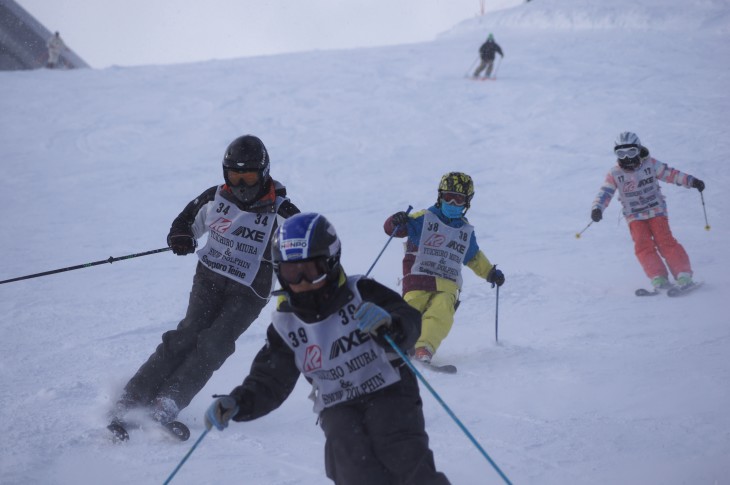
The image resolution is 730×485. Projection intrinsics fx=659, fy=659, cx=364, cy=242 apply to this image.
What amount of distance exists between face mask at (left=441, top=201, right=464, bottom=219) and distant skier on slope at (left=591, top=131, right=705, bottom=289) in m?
2.74

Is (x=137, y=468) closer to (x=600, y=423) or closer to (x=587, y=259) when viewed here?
(x=600, y=423)

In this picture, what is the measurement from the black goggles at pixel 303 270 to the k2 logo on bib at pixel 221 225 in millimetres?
1825

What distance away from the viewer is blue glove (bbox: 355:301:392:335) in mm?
2732

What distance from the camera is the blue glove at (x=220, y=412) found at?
2.69 metres

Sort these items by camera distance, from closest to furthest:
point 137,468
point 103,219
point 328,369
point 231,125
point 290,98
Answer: point 328,369 < point 137,468 < point 103,219 < point 231,125 < point 290,98

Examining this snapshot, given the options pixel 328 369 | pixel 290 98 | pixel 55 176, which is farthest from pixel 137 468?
pixel 290 98

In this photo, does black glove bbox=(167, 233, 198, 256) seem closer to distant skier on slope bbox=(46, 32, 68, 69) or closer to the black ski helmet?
the black ski helmet

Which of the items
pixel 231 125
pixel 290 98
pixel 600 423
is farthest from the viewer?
pixel 290 98

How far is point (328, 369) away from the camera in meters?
2.98

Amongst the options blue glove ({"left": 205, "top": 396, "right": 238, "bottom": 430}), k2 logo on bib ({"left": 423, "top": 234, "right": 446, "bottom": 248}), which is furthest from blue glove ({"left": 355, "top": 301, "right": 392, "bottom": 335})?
k2 logo on bib ({"left": 423, "top": 234, "right": 446, "bottom": 248})

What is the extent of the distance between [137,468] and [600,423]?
280cm

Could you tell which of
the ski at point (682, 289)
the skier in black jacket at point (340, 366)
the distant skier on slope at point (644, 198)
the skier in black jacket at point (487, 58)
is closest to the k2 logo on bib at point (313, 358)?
the skier in black jacket at point (340, 366)

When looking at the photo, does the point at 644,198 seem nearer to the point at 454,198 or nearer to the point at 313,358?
the point at 454,198

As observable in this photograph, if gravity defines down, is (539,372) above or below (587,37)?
below
